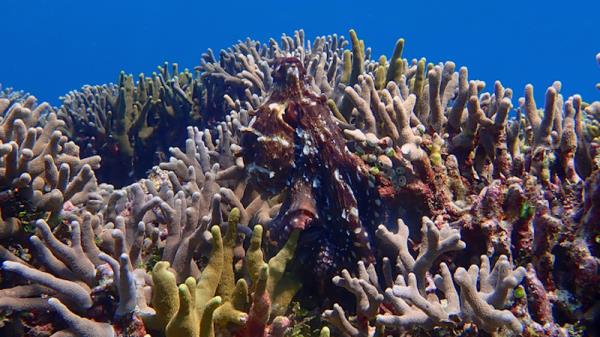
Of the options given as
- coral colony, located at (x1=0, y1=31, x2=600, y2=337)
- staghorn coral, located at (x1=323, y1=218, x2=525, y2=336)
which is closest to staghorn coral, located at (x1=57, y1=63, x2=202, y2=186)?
coral colony, located at (x1=0, y1=31, x2=600, y2=337)

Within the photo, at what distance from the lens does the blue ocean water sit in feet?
339

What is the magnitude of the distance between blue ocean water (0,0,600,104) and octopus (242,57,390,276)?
100.0 meters

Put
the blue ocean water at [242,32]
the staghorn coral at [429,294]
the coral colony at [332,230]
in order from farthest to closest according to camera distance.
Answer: the blue ocean water at [242,32] < the coral colony at [332,230] < the staghorn coral at [429,294]

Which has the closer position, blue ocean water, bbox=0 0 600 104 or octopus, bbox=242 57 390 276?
octopus, bbox=242 57 390 276

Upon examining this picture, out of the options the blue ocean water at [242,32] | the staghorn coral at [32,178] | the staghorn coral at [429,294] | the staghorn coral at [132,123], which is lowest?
the staghorn coral at [429,294]

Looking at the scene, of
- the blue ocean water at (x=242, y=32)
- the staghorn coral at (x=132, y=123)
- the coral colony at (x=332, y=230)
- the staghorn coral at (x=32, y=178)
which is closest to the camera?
the coral colony at (x=332, y=230)

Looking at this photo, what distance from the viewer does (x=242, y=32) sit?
128m

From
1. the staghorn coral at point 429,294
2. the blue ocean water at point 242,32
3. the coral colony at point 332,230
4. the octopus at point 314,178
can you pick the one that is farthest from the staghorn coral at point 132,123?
the blue ocean water at point 242,32

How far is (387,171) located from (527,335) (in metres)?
1.31

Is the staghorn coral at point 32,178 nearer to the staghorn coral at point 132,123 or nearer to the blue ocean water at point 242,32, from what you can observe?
the staghorn coral at point 132,123

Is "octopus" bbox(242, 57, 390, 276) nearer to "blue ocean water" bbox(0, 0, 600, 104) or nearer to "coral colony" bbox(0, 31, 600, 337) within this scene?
"coral colony" bbox(0, 31, 600, 337)

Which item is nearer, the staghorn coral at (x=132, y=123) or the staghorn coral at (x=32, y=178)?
the staghorn coral at (x=32, y=178)

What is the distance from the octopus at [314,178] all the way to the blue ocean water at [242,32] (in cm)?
9999

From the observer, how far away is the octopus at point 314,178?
9.62 ft
